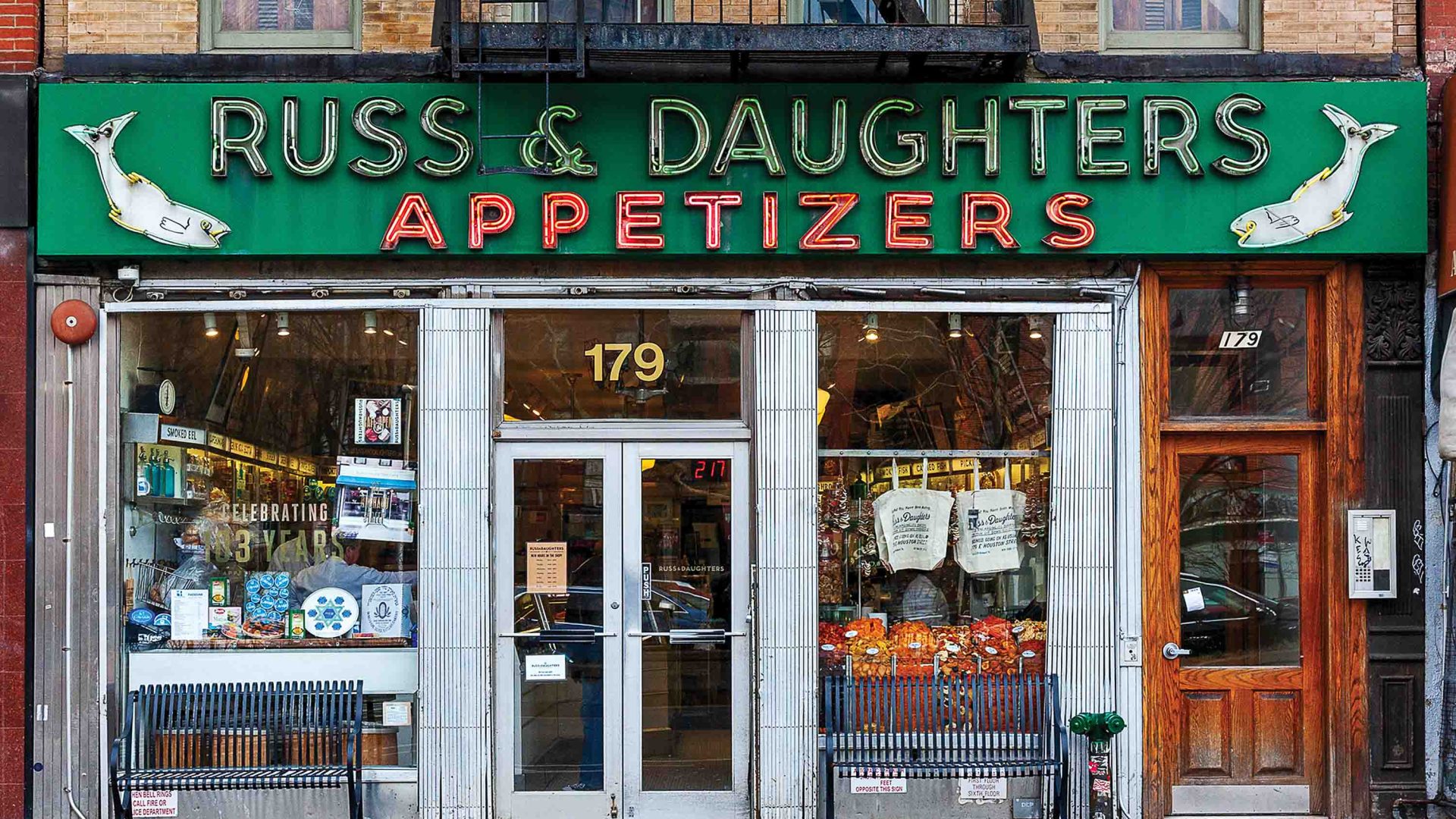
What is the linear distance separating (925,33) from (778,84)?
1.02 m

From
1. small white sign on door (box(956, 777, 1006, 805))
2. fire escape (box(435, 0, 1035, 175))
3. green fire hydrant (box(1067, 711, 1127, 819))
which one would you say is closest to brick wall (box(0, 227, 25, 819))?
fire escape (box(435, 0, 1035, 175))

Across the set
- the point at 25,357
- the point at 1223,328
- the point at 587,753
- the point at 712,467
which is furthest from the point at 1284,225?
the point at 25,357

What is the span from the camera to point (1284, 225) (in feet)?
27.4

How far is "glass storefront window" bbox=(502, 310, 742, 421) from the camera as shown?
8695 millimetres

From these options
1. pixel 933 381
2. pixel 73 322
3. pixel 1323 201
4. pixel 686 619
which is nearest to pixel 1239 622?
pixel 933 381

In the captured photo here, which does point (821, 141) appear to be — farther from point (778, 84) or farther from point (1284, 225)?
point (1284, 225)

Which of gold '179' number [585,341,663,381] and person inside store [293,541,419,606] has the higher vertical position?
gold '179' number [585,341,663,381]

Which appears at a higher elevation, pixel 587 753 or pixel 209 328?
pixel 209 328

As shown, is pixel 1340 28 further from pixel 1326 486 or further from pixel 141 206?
pixel 141 206

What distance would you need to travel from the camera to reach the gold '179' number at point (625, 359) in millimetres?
8703

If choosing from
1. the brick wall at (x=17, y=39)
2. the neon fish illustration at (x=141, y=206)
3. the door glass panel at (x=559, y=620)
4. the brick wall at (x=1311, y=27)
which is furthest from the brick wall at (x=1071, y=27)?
the brick wall at (x=17, y=39)

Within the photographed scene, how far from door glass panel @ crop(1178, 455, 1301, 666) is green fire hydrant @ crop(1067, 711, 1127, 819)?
131cm

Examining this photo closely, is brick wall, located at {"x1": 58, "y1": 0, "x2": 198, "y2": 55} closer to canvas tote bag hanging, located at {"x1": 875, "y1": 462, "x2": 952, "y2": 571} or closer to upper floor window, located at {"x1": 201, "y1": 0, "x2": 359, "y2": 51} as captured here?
upper floor window, located at {"x1": 201, "y1": 0, "x2": 359, "y2": 51}

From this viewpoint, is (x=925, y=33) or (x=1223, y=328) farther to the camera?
(x=1223, y=328)
